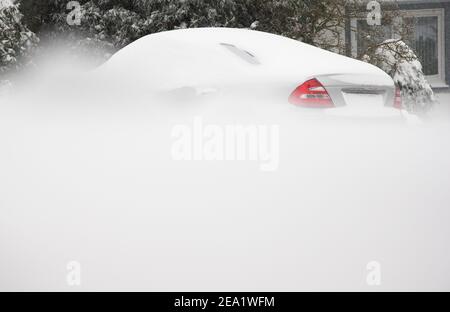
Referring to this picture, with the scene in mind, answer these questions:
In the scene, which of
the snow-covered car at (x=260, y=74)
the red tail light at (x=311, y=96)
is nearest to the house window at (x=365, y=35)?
the snow-covered car at (x=260, y=74)

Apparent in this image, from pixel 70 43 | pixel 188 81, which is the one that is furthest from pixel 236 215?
pixel 70 43

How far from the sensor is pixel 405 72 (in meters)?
11.1

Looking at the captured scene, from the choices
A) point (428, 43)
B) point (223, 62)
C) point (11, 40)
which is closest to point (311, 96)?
point (223, 62)

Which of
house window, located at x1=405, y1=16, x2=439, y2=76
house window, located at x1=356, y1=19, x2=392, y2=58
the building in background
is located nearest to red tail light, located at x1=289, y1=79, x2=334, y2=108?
house window, located at x1=356, y1=19, x2=392, y2=58

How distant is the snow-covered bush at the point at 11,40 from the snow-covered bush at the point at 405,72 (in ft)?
17.2

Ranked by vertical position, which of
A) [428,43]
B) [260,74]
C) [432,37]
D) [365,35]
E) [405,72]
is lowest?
[260,74]

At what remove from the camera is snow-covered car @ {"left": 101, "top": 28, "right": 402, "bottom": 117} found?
4.40 m

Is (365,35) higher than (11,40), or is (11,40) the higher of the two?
(365,35)

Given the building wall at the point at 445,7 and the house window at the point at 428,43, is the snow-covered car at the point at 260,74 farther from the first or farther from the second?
the house window at the point at 428,43

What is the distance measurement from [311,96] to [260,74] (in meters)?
0.36

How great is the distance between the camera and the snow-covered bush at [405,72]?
11.0 m

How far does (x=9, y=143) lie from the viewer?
389cm

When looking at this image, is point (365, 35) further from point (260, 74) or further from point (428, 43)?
point (260, 74)
